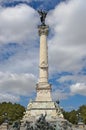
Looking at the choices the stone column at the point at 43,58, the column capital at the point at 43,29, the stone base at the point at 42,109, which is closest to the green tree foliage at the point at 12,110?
the stone base at the point at 42,109

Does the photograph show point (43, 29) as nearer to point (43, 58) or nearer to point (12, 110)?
point (43, 58)

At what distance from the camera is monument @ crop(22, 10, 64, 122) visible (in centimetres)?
7106

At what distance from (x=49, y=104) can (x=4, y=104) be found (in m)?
32.4

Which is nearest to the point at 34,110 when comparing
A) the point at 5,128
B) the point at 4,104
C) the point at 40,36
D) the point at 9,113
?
the point at 5,128

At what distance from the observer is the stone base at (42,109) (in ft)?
232

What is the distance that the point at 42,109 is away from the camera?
2798 inches

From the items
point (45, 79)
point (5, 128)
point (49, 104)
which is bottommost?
point (5, 128)

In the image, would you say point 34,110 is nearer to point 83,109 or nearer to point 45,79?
point 45,79

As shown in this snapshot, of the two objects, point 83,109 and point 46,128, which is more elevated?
point 83,109

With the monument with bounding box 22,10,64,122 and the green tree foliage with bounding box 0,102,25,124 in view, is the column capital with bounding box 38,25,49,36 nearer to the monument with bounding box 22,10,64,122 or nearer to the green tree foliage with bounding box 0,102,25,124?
the monument with bounding box 22,10,64,122

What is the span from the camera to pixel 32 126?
45.1 metres

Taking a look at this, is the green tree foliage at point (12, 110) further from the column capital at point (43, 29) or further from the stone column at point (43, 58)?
the column capital at point (43, 29)

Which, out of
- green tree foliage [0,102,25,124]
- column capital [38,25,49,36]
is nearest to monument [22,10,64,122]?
column capital [38,25,49,36]

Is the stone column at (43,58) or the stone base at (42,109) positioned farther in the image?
the stone column at (43,58)
